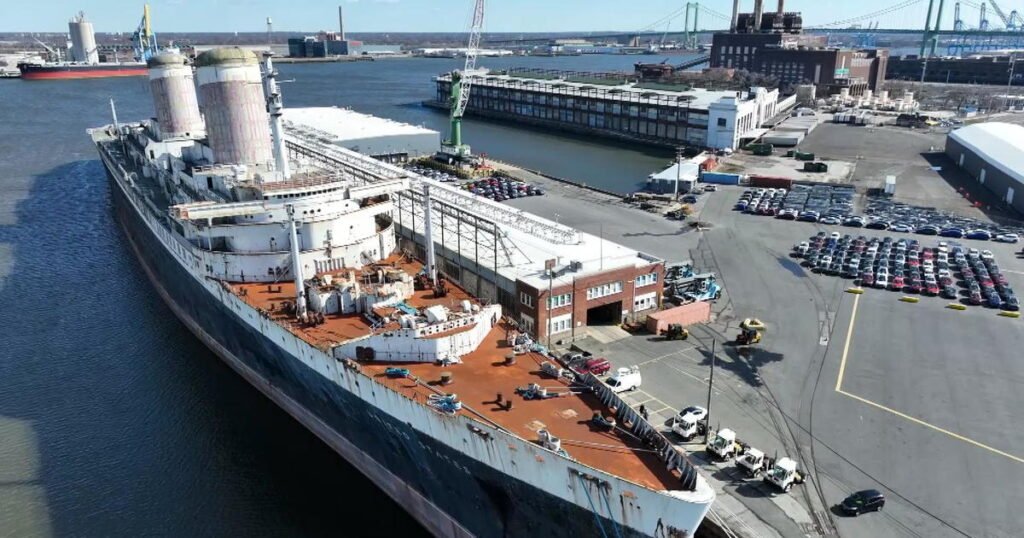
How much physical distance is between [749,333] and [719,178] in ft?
116

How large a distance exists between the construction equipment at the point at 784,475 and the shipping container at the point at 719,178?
4563 centimetres

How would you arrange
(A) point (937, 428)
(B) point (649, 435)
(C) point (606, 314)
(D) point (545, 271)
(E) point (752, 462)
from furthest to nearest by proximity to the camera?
(C) point (606, 314)
(D) point (545, 271)
(A) point (937, 428)
(E) point (752, 462)
(B) point (649, 435)

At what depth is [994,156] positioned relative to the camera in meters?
60.2

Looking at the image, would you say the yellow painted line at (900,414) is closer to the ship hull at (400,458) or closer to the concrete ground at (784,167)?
the ship hull at (400,458)

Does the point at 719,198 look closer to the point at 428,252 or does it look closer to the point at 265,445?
the point at 428,252

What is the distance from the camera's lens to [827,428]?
79.6ft

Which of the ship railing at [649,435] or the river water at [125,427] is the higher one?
the ship railing at [649,435]

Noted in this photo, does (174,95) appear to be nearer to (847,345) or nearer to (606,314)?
(606,314)

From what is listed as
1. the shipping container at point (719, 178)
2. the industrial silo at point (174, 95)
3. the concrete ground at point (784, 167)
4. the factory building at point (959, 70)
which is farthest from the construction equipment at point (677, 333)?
the factory building at point (959, 70)

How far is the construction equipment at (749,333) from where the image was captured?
30734mm

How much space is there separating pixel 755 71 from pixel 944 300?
345ft

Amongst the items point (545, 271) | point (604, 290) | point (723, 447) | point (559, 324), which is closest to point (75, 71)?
point (545, 271)

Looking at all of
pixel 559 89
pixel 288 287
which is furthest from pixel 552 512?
pixel 559 89

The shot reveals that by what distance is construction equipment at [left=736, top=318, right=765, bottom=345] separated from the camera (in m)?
30.7
